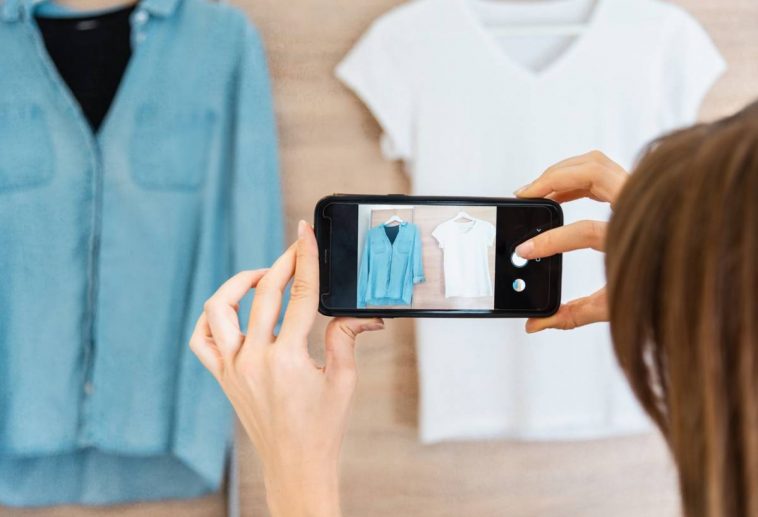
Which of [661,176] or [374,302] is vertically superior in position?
[661,176]

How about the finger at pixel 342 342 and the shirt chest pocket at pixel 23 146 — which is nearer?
the finger at pixel 342 342

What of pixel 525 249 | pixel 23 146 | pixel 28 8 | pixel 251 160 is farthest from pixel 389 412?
pixel 28 8

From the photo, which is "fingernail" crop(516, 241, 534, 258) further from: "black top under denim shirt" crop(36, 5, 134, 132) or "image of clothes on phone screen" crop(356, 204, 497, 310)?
"black top under denim shirt" crop(36, 5, 134, 132)

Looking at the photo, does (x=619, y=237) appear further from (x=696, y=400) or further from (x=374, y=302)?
(x=374, y=302)

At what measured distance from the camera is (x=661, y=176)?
0.34m

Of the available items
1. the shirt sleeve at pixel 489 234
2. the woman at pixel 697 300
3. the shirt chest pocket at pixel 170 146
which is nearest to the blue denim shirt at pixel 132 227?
the shirt chest pocket at pixel 170 146

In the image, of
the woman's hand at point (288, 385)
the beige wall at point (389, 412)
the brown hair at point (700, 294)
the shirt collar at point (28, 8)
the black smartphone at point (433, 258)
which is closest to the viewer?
the brown hair at point (700, 294)

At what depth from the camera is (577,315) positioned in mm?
650

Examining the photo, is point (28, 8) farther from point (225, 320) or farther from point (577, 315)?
point (577, 315)

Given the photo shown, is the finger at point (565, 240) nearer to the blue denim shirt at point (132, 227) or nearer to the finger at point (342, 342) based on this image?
the finger at point (342, 342)

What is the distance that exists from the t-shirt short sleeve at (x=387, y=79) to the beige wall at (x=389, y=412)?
0.19ft

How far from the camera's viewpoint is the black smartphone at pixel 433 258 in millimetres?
605

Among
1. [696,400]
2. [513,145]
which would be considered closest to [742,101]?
[513,145]

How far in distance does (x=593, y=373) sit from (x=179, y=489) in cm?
65
